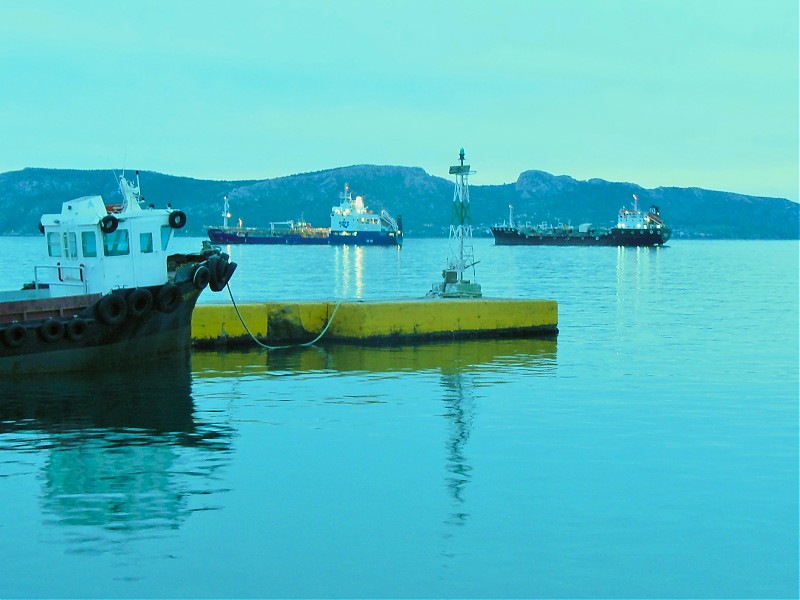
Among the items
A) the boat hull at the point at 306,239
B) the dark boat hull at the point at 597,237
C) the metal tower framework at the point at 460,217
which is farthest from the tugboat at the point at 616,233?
the metal tower framework at the point at 460,217

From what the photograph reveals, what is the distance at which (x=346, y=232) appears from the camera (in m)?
179

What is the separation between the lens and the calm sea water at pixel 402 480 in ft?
25.5

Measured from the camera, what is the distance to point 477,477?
10.7 meters

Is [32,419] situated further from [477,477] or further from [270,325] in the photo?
[270,325]

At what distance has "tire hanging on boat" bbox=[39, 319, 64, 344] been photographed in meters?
17.0

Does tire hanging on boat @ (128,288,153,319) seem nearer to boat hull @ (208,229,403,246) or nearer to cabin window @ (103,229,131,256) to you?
cabin window @ (103,229,131,256)

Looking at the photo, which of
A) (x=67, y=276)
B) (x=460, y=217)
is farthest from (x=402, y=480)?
(x=460, y=217)

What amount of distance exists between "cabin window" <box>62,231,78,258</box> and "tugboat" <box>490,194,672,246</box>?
168247 millimetres

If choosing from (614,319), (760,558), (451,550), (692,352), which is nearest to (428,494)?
(451,550)

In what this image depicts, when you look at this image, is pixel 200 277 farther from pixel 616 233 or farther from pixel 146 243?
pixel 616 233

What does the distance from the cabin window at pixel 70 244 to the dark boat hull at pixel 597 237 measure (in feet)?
552

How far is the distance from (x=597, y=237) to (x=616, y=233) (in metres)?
6.13

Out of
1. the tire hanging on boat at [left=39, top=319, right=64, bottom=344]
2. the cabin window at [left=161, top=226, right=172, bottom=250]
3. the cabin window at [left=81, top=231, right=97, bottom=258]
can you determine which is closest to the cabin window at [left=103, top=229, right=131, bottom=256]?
the cabin window at [left=81, top=231, right=97, bottom=258]

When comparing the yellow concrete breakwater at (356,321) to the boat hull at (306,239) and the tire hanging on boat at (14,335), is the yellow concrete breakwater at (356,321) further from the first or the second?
the boat hull at (306,239)
